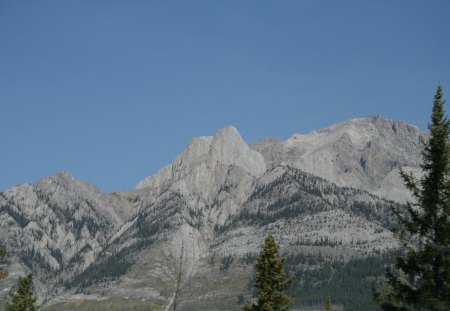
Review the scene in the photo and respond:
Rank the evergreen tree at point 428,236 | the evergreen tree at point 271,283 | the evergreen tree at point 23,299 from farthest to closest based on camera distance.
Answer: the evergreen tree at point 23,299 < the evergreen tree at point 271,283 < the evergreen tree at point 428,236

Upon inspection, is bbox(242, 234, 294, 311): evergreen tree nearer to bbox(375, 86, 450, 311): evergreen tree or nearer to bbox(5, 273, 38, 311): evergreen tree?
bbox(375, 86, 450, 311): evergreen tree

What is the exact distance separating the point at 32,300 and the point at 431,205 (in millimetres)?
45530

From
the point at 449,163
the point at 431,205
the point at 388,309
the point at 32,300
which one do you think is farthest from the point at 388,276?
the point at 32,300

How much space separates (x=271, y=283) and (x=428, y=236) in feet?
55.6

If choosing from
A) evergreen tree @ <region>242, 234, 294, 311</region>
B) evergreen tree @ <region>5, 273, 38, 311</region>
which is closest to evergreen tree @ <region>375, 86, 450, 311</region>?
evergreen tree @ <region>242, 234, 294, 311</region>

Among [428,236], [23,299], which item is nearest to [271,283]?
[428,236]

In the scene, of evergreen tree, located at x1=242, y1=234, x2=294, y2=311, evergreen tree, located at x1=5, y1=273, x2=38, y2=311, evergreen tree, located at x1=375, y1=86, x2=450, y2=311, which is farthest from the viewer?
evergreen tree, located at x1=5, y1=273, x2=38, y2=311

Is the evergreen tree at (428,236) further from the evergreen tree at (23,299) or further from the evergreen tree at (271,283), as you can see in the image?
the evergreen tree at (23,299)

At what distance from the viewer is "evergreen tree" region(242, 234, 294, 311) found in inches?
2204

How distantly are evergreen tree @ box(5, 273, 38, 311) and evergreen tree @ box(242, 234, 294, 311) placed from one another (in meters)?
26.0

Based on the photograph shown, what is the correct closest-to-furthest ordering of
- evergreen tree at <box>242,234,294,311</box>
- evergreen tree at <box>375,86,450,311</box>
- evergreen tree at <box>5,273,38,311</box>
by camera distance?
evergreen tree at <box>375,86,450,311</box>
evergreen tree at <box>242,234,294,311</box>
evergreen tree at <box>5,273,38,311</box>

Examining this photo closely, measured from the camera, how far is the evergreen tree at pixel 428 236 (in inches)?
1623

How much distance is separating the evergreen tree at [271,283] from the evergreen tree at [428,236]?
12.4 meters

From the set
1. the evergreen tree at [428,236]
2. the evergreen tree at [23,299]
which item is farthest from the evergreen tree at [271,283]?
the evergreen tree at [23,299]
